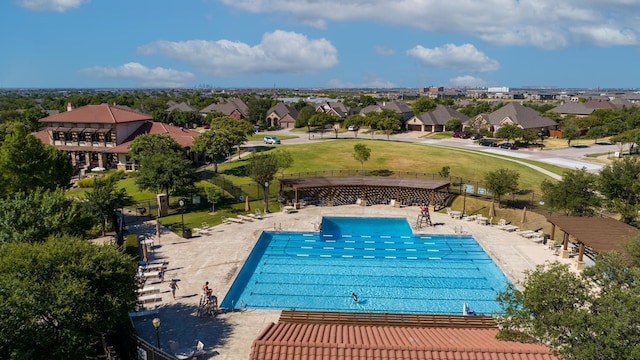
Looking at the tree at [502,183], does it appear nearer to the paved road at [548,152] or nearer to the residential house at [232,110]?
the paved road at [548,152]

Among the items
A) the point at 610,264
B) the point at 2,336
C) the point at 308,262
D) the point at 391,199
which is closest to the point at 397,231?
the point at 391,199

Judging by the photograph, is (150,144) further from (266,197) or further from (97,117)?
(266,197)

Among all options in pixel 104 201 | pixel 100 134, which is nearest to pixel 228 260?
pixel 104 201

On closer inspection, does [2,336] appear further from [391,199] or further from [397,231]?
[391,199]

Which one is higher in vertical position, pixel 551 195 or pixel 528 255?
pixel 551 195

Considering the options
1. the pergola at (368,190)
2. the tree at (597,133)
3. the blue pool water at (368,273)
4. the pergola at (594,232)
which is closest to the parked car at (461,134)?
the tree at (597,133)

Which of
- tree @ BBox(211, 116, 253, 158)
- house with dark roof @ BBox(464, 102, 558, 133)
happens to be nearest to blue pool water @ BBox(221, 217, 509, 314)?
tree @ BBox(211, 116, 253, 158)
